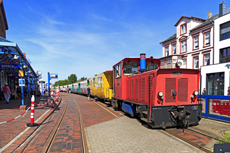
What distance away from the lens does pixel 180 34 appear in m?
26.0

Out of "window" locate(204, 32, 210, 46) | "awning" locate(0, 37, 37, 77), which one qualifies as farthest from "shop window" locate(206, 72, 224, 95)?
"awning" locate(0, 37, 37, 77)

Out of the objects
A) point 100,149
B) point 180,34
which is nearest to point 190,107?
point 100,149

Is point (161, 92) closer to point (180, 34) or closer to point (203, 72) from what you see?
point (203, 72)

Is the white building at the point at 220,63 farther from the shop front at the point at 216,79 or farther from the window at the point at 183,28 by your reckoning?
the window at the point at 183,28

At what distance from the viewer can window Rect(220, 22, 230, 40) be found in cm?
1802

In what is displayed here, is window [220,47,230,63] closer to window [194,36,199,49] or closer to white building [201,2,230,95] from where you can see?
white building [201,2,230,95]

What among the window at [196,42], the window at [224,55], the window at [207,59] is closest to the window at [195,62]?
the window at [207,59]

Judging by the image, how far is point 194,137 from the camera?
17.2ft

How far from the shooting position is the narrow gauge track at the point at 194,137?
4.62 metres

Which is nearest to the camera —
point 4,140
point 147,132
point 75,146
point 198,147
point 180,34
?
point 198,147

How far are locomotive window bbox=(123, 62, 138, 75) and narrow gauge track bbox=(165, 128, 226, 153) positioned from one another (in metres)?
3.78

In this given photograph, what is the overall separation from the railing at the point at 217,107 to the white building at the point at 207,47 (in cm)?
1091

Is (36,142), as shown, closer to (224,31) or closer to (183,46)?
(224,31)

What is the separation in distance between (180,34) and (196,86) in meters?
22.0
